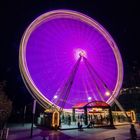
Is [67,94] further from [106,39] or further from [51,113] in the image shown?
[106,39]

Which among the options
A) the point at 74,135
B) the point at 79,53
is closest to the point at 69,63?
the point at 79,53

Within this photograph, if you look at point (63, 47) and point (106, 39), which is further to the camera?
point (106, 39)

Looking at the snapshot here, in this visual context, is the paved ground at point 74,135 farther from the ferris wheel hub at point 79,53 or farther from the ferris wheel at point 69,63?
the ferris wheel hub at point 79,53

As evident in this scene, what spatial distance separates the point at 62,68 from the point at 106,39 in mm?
9263

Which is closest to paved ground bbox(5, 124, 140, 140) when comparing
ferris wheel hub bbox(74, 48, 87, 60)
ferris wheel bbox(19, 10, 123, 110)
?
ferris wheel bbox(19, 10, 123, 110)

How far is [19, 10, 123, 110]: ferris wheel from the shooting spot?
21.6 metres

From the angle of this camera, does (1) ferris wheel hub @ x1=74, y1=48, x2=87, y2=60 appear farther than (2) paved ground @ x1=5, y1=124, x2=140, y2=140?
Yes

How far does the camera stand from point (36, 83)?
21.4 m

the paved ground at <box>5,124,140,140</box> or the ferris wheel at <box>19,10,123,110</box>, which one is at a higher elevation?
the ferris wheel at <box>19,10,123,110</box>

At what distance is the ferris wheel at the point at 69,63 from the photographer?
21.6m

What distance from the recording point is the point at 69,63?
86.0 feet

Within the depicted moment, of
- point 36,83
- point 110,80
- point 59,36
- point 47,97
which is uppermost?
point 59,36

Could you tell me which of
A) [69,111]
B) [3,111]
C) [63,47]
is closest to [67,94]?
[69,111]

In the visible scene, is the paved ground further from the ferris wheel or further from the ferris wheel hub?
the ferris wheel hub
